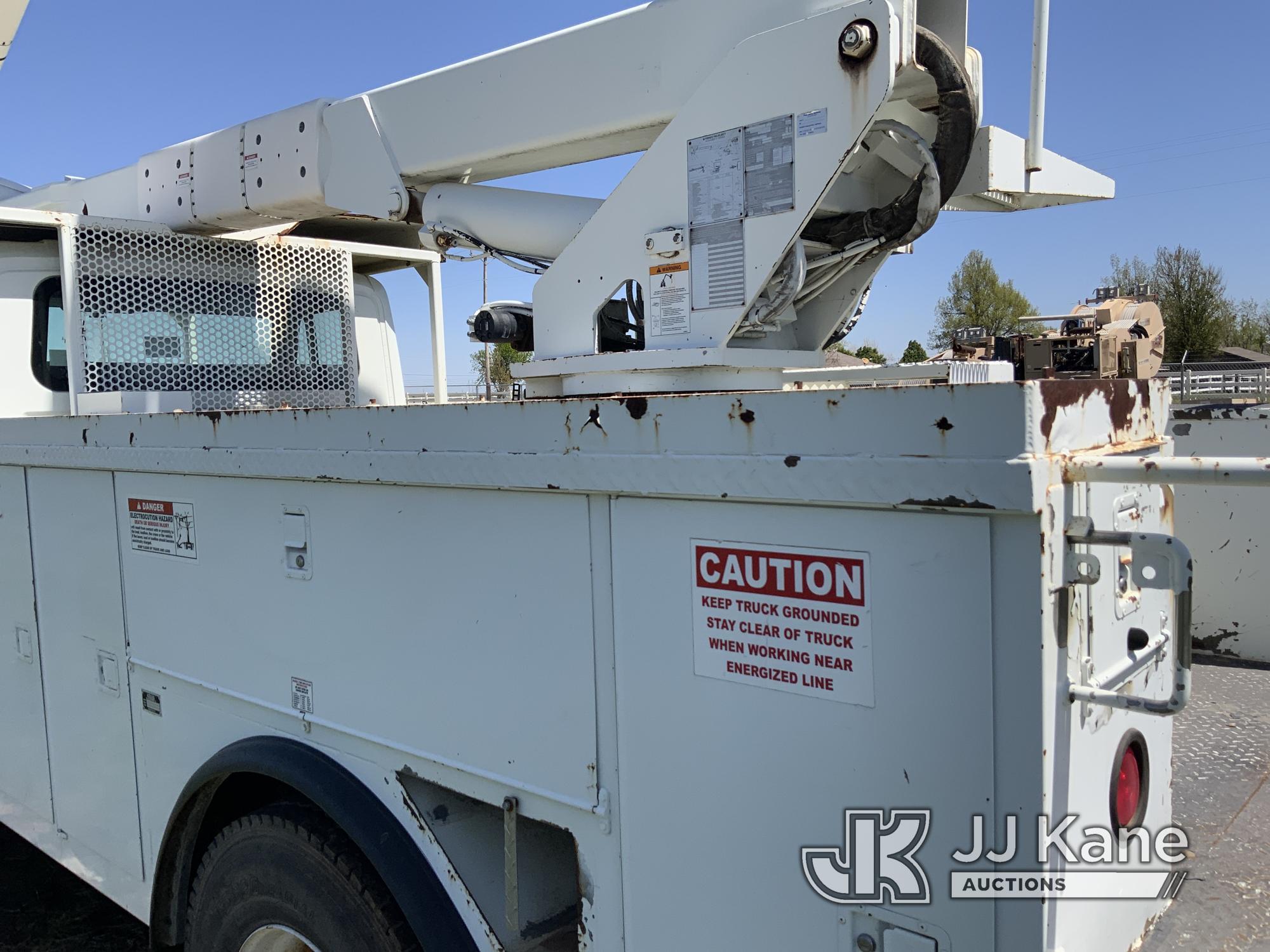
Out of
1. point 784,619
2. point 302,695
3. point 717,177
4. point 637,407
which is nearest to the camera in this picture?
point 784,619

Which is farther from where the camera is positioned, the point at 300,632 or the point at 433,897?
the point at 300,632

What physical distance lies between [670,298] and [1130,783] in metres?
1.43

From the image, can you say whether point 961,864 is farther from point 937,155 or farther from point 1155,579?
point 937,155

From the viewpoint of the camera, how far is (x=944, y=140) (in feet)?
7.46

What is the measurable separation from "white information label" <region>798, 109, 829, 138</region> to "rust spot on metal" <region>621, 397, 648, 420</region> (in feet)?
3.15

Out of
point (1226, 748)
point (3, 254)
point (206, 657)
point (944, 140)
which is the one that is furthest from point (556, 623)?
point (3, 254)

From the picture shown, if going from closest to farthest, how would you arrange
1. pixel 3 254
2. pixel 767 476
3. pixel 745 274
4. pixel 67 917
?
pixel 767 476 < pixel 745 274 < pixel 3 254 < pixel 67 917

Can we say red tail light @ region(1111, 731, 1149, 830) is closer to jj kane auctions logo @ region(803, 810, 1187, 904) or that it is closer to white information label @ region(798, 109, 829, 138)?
jj kane auctions logo @ region(803, 810, 1187, 904)

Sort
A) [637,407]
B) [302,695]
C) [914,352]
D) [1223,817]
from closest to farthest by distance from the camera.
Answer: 1. [637,407]
2. [302,695]
3. [1223,817]
4. [914,352]

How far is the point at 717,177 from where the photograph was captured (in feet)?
7.45

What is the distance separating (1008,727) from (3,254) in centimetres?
354

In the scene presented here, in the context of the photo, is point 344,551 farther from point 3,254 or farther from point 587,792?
point 3,254

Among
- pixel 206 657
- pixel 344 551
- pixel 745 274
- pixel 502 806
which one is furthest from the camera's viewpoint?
pixel 206 657

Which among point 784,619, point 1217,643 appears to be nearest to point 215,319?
point 784,619
